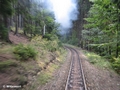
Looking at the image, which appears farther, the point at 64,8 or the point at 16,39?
the point at 64,8

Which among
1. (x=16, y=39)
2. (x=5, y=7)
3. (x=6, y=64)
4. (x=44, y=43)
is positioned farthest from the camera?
(x=16, y=39)

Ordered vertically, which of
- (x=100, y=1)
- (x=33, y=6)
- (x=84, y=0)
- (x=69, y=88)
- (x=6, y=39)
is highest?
(x=84, y=0)

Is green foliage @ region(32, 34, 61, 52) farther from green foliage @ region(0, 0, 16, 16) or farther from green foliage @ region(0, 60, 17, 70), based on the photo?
green foliage @ region(0, 60, 17, 70)

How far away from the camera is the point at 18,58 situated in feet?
32.9

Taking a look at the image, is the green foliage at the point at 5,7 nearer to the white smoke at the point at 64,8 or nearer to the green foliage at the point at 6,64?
the green foliage at the point at 6,64

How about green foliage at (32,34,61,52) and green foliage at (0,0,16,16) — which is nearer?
green foliage at (0,0,16,16)

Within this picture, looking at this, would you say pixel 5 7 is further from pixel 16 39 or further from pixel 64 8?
pixel 64 8

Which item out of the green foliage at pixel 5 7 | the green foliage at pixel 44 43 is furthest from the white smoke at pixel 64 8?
the green foliage at pixel 5 7

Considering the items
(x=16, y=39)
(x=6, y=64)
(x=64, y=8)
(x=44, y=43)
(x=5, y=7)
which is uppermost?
(x=64, y=8)

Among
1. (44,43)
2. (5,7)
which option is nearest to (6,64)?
(5,7)

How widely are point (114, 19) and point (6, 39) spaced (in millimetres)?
10967

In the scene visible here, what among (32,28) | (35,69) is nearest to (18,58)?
(35,69)

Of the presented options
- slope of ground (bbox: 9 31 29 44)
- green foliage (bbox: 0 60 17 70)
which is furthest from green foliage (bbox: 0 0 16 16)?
slope of ground (bbox: 9 31 29 44)

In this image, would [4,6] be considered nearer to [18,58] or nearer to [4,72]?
[18,58]
